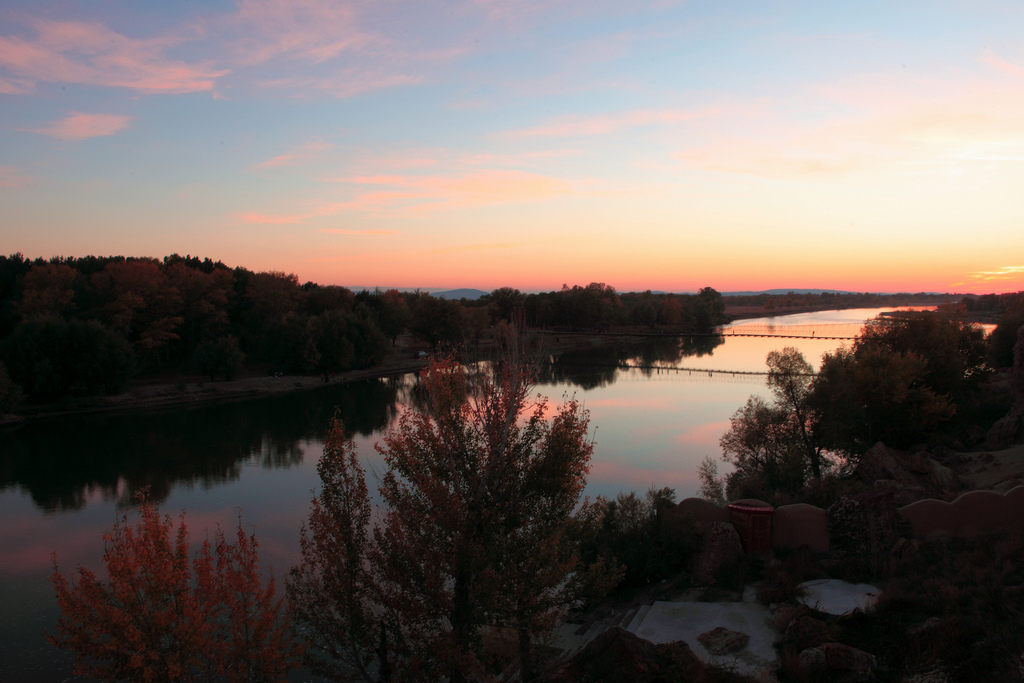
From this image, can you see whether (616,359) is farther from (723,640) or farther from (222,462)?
(723,640)

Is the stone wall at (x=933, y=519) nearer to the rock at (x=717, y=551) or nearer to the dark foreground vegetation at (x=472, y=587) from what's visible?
the dark foreground vegetation at (x=472, y=587)

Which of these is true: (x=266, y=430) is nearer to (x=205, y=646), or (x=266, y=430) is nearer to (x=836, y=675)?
(x=205, y=646)

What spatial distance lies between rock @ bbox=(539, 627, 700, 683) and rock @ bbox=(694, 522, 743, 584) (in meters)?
5.02

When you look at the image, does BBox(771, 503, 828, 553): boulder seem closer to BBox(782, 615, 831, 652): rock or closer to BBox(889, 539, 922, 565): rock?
BBox(889, 539, 922, 565): rock

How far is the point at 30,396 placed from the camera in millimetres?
43438

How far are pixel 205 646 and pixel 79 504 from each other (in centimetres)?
2179

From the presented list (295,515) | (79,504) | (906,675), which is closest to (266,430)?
(79,504)

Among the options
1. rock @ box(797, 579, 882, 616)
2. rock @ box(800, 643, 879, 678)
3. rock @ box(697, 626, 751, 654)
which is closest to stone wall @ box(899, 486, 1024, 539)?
rock @ box(797, 579, 882, 616)

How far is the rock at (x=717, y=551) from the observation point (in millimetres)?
14094

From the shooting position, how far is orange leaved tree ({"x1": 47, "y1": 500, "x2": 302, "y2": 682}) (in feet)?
23.8

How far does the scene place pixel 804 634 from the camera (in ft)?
32.6

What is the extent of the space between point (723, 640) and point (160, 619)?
892 cm

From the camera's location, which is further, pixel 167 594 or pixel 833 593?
pixel 833 593

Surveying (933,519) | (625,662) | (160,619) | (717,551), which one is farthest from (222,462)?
(933,519)
